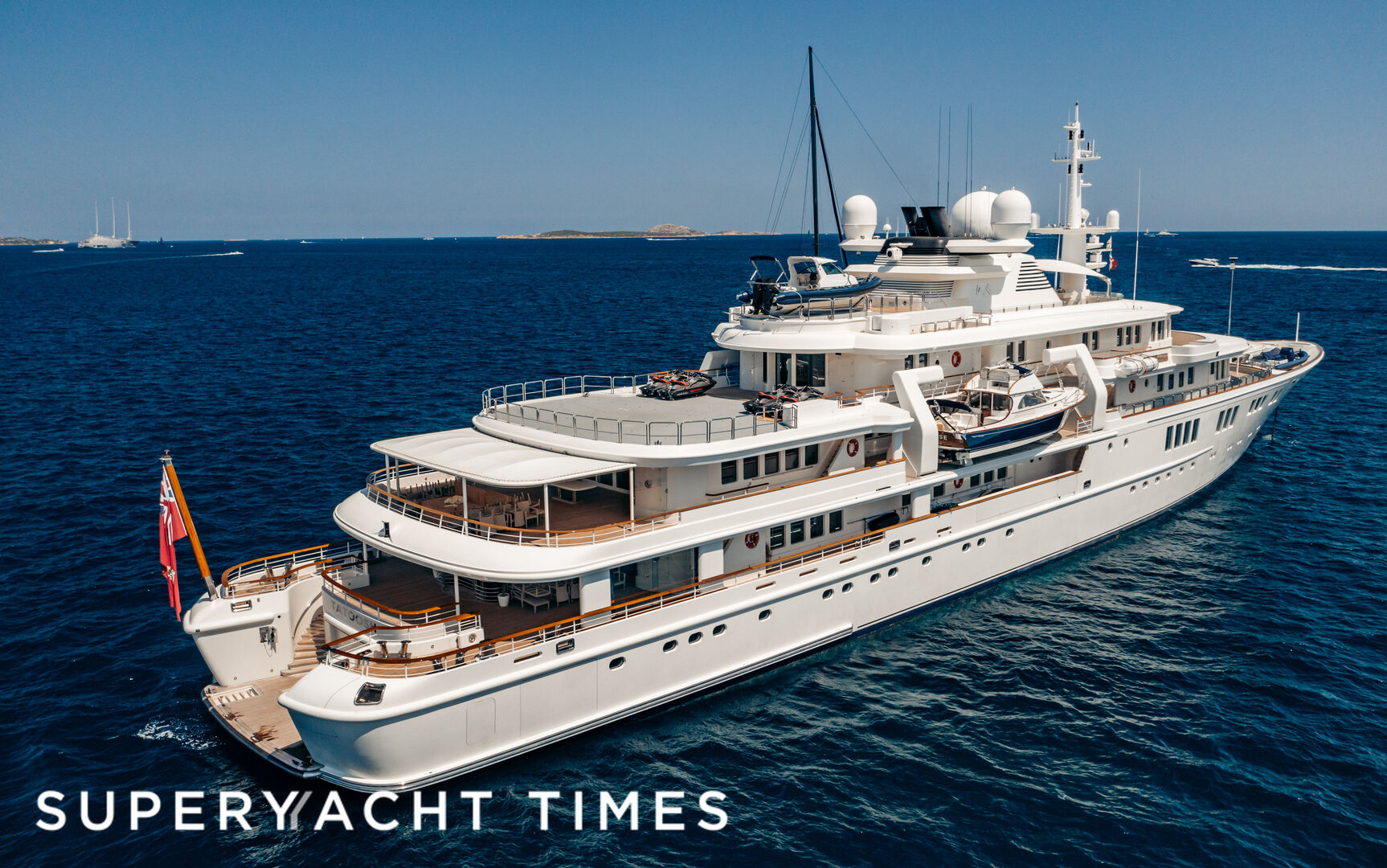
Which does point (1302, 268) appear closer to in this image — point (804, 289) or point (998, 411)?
point (998, 411)

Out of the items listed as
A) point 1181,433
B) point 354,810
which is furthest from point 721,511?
point 1181,433

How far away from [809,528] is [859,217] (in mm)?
15279

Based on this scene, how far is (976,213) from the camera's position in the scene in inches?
1342

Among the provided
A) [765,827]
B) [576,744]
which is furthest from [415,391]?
[765,827]

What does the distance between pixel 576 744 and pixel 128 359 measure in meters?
61.4

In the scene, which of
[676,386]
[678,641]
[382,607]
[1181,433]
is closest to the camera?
[382,607]

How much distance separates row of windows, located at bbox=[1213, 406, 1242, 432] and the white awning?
27105 millimetres

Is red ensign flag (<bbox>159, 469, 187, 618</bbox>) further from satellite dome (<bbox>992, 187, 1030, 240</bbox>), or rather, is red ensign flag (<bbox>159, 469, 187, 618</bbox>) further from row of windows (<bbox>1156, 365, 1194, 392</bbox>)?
row of windows (<bbox>1156, 365, 1194, 392</bbox>)

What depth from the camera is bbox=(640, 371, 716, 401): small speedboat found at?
93.3 feet

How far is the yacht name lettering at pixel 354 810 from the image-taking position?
18.2m

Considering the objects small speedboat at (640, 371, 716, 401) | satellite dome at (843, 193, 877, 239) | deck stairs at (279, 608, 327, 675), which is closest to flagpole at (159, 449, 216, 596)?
deck stairs at (279, 608, 327, 675)

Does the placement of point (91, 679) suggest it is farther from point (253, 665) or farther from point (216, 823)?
point (216, 823)

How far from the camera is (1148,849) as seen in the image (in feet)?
57.9

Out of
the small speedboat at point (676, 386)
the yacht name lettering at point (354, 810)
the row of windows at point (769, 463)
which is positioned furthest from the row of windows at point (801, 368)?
the yacht name lettering at point (354, 810)
